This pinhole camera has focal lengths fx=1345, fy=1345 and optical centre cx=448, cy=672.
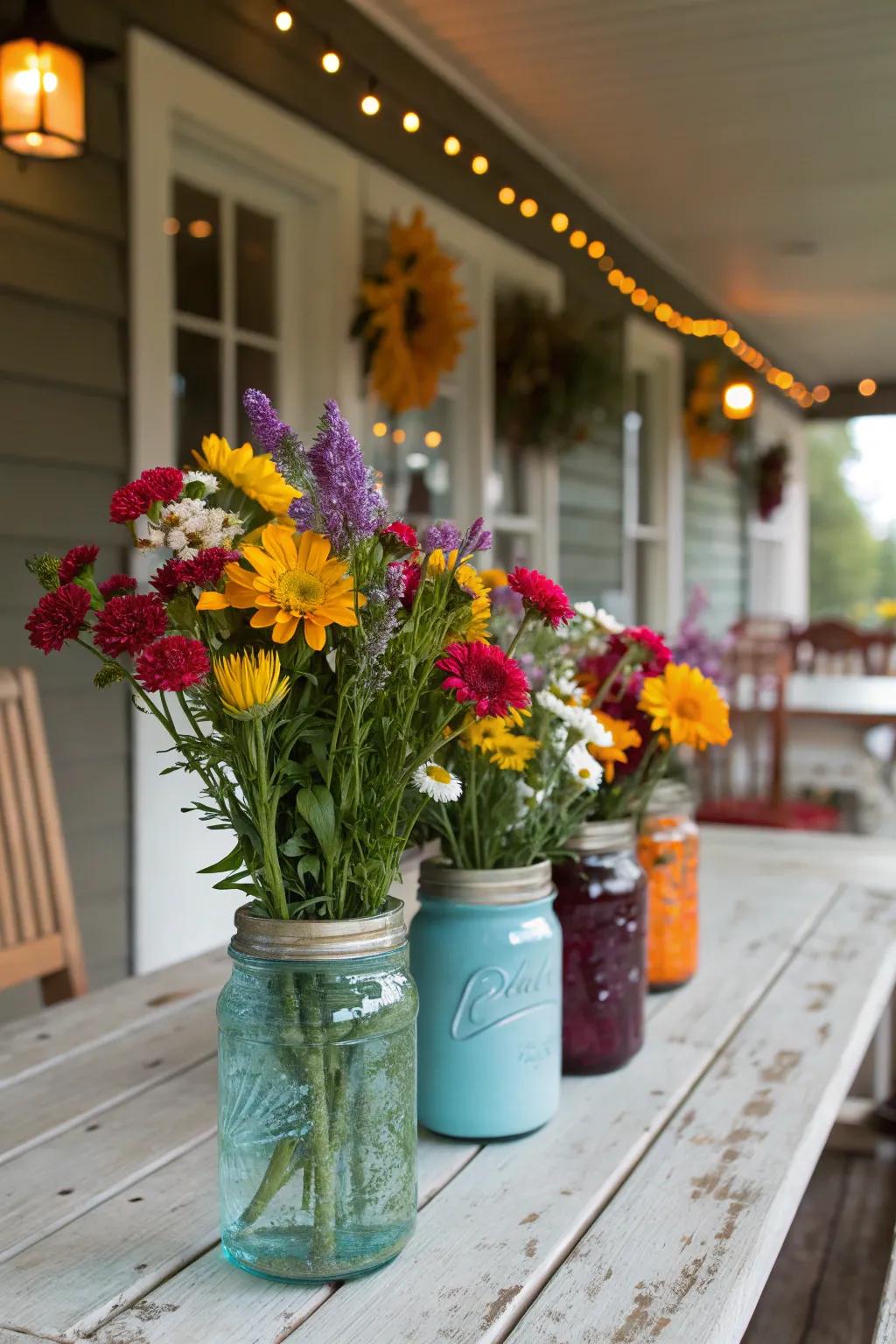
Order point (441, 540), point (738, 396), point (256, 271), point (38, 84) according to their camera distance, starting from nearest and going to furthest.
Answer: point (441, 540) → point (38, 84) → point (256, 271) → point (738, 396)

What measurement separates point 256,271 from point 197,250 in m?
0.23

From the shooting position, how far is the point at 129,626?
704mm

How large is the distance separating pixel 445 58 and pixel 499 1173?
3465 millimetres

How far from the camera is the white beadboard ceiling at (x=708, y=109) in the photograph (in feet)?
11.1

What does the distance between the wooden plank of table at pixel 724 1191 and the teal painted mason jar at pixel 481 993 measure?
0.37ft

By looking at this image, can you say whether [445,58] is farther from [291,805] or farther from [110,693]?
[291,805]

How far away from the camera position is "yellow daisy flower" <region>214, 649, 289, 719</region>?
2.25 feet

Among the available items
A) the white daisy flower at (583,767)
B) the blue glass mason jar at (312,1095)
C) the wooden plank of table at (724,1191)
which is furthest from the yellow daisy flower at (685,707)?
the blue glass mason jar at (312,1095)

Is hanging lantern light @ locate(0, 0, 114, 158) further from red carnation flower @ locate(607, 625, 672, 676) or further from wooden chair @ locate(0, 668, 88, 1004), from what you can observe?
red carnation flower @ locate(607, 625, 672, 676)

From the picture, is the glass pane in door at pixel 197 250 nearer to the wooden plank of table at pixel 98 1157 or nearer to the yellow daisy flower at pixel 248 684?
the wooden plank of table at pixel 98 1157

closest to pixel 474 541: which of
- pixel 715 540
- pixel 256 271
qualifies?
pixel 256 271

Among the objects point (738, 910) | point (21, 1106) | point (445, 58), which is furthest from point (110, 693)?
point (445, 58)

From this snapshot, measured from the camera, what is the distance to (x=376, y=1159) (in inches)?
29.7

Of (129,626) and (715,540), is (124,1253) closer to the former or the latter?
(129,626)
